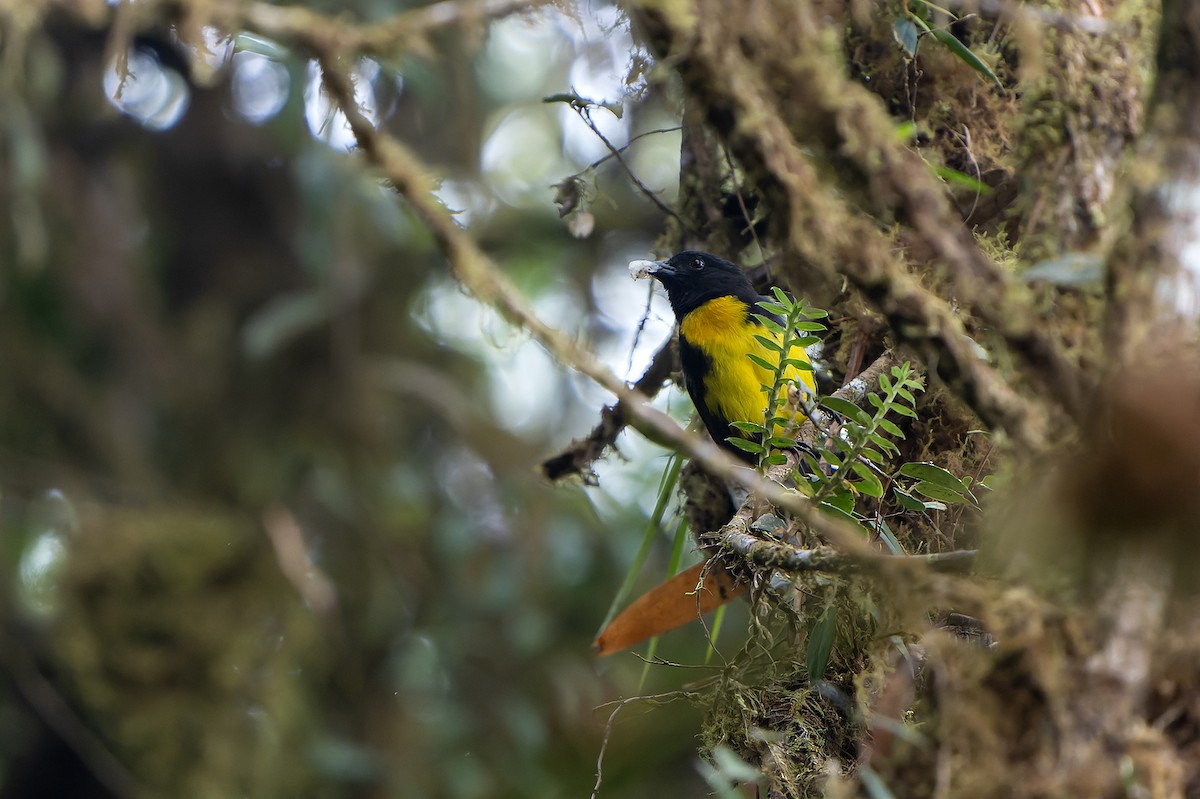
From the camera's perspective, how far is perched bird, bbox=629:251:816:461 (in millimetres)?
3461

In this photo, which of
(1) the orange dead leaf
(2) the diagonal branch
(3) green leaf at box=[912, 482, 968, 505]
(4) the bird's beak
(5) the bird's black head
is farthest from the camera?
(4) the bird's beak

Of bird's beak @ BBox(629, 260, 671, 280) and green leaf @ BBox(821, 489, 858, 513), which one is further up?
green leaf @ BBox(821, 489, 858, 513)

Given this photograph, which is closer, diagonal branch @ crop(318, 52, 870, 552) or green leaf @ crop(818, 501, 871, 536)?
diagonal branch @ crop(318, 52, 870, 552)

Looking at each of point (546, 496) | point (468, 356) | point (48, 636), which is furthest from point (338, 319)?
point (48, 636)

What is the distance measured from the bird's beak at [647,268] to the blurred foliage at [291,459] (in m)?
1.70

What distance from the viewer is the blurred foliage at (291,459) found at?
18.1 ft

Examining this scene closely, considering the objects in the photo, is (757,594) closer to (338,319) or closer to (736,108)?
(736,108)

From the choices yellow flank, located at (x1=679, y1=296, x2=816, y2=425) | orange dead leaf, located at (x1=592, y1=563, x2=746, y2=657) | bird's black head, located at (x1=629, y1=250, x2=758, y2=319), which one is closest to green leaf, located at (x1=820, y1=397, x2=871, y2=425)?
orange dead leaf, located at (x1=592, y1=563, x2=746, y2=657)

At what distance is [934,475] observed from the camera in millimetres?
1966

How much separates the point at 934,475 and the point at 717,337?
176 cm

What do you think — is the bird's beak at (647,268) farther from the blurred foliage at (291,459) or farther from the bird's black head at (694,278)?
the blurred foliage at (291,459)

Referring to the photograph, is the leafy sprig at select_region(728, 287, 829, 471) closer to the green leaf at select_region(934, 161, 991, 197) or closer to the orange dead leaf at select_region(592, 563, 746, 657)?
the green leaf at select_region(934, 161, 991, 197)

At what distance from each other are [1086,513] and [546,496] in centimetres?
540

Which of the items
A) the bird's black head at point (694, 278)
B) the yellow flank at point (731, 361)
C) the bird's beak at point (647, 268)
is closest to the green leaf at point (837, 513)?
the bird's black head at point (694, 278)
